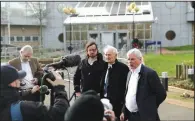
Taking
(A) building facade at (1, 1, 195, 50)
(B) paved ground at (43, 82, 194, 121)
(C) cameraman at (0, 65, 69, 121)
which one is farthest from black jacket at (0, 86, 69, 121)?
(A) building facade at (1, 1, 195, 50)

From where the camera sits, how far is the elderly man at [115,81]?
4277mm

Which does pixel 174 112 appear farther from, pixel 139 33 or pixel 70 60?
pixel 139 33

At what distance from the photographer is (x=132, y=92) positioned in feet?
12.6

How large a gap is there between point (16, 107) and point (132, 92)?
170 cm

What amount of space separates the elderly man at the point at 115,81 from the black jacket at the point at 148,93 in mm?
513

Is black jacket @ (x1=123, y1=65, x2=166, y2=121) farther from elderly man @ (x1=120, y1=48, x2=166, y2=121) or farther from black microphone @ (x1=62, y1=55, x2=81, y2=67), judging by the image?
black microphone @ (x1=62, y1=55, x2=81, y2=67)

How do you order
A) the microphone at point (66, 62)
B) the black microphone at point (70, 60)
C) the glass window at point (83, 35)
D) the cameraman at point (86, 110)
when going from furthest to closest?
1. the glass window at point (83, 35)
2. the black microphone at point (70, 60)
3. the microphone at point (66, 62)
4. the cameraman at point (86, 110)

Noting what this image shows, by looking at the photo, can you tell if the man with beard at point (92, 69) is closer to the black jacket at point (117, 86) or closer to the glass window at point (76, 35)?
the black jacket at point (117, 86)

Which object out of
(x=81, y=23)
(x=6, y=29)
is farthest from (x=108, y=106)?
(x=6, y=29)

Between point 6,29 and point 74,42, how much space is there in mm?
10510

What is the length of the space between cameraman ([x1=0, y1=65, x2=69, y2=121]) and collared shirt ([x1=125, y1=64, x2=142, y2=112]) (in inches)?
58.0

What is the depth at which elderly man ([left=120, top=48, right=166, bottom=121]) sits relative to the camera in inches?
148

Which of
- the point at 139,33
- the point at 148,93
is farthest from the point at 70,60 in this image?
the point at 139,33

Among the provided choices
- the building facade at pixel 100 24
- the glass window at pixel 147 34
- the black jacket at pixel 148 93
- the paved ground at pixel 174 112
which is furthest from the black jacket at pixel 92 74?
the glass window at pixel 147 34
